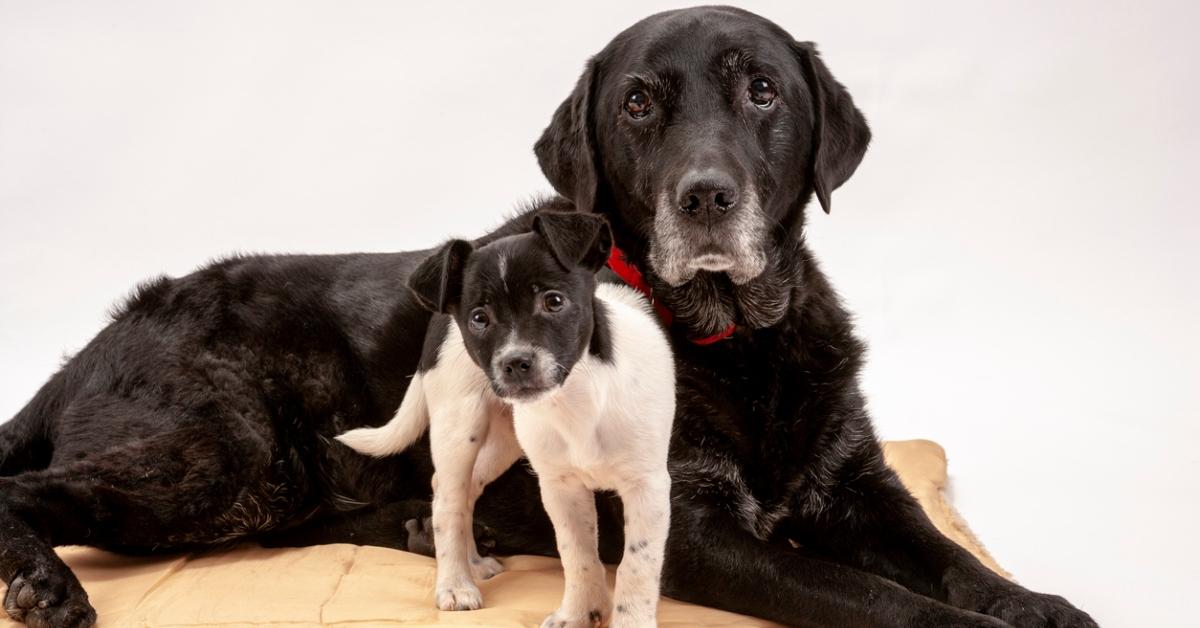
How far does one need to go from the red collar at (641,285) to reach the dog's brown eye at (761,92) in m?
0.56

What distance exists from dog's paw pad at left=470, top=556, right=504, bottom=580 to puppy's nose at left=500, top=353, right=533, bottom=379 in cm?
108

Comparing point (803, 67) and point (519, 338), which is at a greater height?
Result: point (803, 67)

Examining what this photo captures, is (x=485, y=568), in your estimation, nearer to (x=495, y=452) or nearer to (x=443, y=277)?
(x=495, y=452)

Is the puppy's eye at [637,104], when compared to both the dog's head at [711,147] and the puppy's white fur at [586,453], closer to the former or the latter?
the dog's head at [711,147]

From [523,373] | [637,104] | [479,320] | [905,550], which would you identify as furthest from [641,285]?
[905,550]

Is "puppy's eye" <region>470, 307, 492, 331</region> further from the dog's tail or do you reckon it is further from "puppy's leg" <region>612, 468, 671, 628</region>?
the dog's tail

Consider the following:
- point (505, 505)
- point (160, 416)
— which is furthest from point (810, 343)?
point (160, 416)

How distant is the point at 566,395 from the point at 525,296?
0.91 ft

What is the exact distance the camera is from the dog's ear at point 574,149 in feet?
11.8

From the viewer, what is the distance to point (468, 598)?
3262 millimetres

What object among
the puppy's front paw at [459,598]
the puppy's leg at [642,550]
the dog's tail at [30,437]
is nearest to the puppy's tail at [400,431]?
the puppy's front paw at [459,598]

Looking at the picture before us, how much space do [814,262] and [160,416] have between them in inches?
79.1

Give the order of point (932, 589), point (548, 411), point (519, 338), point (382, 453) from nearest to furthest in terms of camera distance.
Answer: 1. point (519, 338)
2. point (548, 411)
3. point (932, 589)
4. point (382, 453)

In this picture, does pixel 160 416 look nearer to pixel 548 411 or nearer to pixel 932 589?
pixel 548 411
